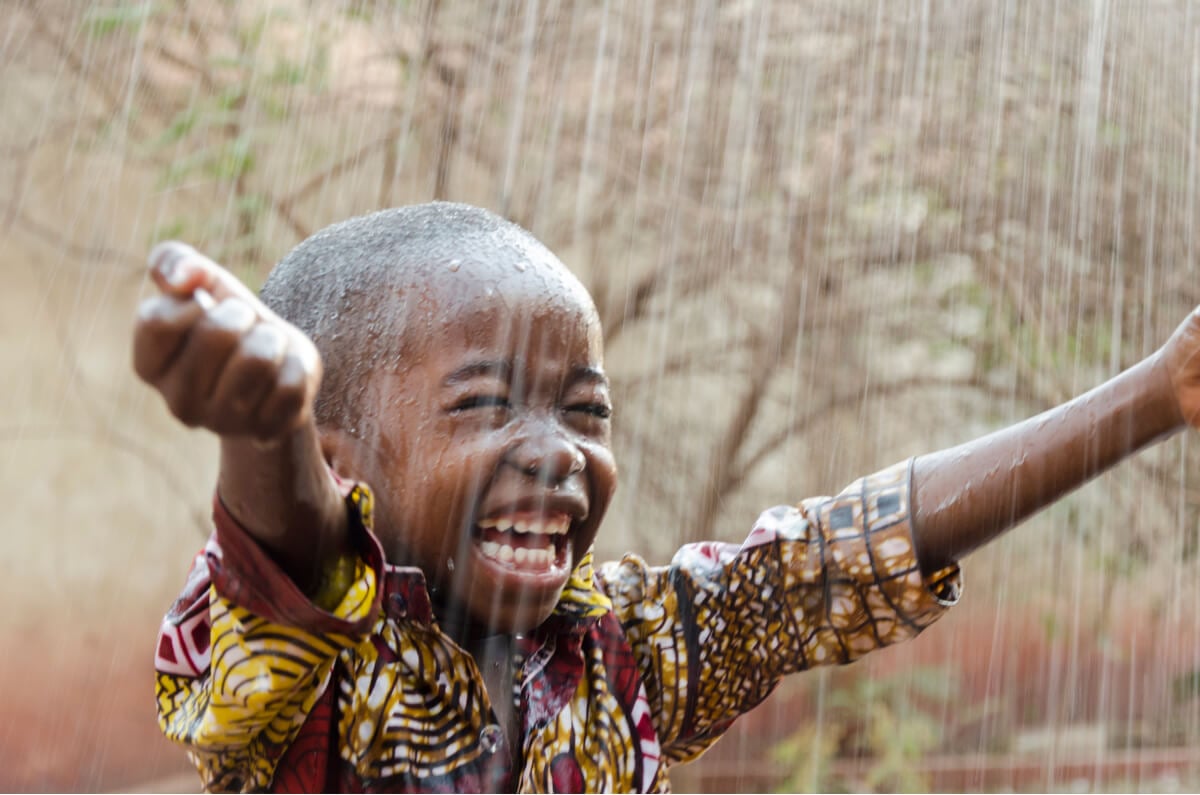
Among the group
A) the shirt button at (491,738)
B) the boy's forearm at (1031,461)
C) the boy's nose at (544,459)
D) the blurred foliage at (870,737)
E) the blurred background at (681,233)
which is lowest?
the shirt button at (491,738)

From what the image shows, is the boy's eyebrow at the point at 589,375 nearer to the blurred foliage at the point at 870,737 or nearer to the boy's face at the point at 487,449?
the boy's face at the point at 487,449

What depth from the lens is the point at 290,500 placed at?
39.6 inches

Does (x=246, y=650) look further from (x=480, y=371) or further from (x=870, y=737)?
(x=870, y=737)

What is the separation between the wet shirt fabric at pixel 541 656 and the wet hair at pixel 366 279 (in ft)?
0.78

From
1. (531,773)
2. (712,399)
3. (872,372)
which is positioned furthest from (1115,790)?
(531,773)

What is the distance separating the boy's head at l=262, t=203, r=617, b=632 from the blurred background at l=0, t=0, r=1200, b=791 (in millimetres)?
2340

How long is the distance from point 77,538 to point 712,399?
6.80ft

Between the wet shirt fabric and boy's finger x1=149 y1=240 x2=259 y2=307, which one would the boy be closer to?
the wet shirt fabric

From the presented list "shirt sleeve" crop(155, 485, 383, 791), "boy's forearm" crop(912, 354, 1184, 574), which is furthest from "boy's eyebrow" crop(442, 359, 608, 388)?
"boy's forearm" crop(912, 354, 1184, 574)

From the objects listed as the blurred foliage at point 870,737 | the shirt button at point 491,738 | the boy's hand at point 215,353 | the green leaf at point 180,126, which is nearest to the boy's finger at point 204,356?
the boy's hand at point 215,353

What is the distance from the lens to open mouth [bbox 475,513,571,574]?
1296mm

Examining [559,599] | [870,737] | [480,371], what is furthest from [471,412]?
[870,737]

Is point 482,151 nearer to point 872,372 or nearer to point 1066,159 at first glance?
point 872,372

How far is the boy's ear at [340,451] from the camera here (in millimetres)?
1334
